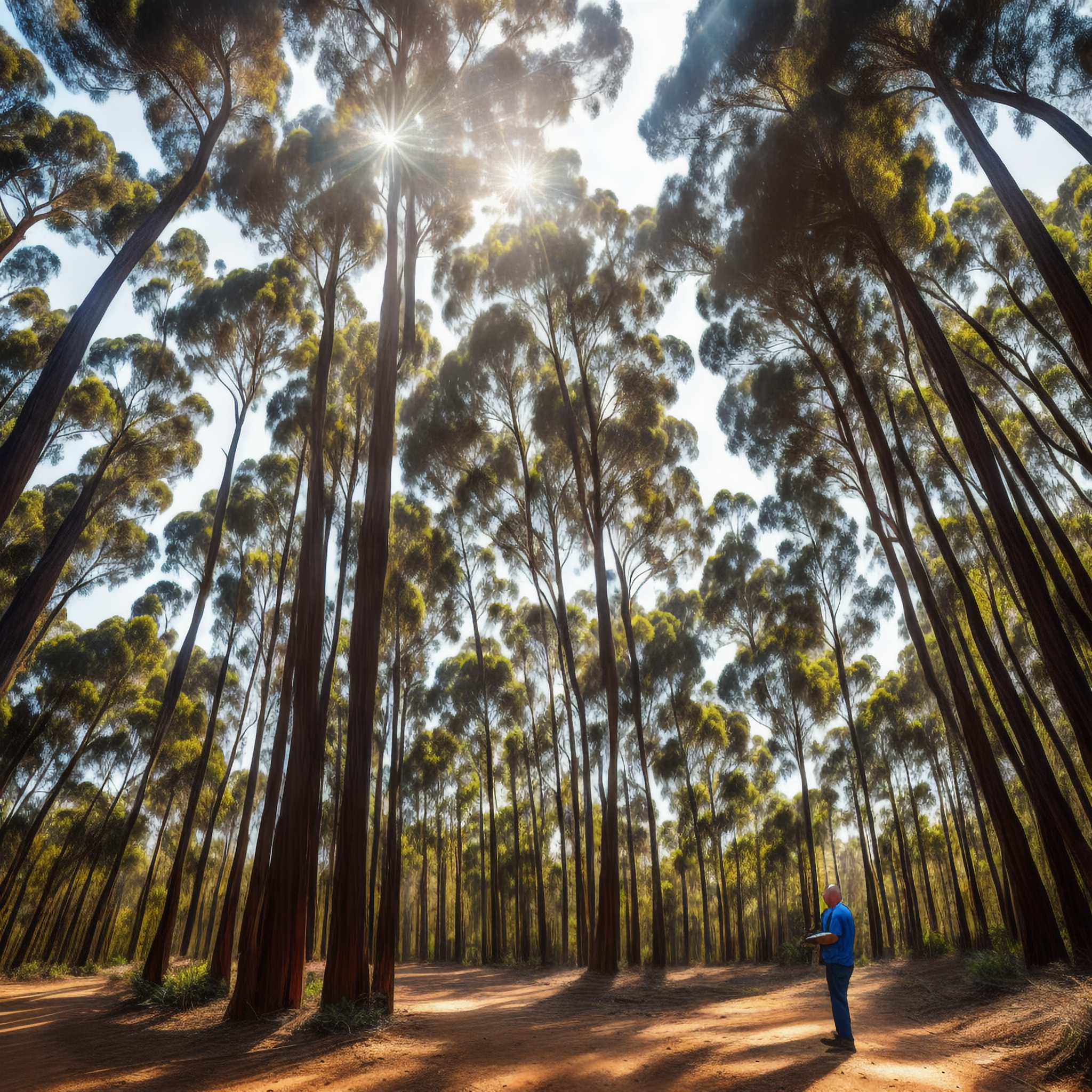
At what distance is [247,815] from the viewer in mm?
13141

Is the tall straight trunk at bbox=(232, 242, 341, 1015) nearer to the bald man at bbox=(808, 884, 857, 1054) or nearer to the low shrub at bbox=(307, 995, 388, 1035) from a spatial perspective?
the low shrub at bbox=(307, 995, 388, 1035)

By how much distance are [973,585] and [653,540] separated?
8371 millimetres

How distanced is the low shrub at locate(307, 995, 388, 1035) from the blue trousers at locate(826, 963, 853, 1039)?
4209mm

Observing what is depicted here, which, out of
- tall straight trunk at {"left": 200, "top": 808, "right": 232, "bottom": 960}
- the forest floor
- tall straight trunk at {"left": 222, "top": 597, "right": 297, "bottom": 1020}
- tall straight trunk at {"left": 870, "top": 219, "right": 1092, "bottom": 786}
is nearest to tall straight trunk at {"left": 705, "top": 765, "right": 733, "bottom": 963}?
the forest floor

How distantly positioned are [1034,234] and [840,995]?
727 cm

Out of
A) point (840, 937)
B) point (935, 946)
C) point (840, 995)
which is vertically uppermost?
point (840, 937)

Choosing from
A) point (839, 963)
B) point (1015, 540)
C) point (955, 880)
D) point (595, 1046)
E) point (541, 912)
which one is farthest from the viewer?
point (955, 880)

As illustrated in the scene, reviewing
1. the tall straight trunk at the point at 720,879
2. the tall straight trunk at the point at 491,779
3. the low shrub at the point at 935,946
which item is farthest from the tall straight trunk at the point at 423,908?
the low shrub at the point at 935,946

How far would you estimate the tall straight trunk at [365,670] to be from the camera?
6.12m

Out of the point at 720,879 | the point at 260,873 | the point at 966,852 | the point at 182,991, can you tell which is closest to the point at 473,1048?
the point at 260,873

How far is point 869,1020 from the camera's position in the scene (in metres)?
6.77

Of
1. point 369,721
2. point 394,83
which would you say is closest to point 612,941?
point 369,721

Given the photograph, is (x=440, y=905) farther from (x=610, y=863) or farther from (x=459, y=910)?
(x=610, y=863)

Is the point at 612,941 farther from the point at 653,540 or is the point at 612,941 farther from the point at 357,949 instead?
the point at 653,540
